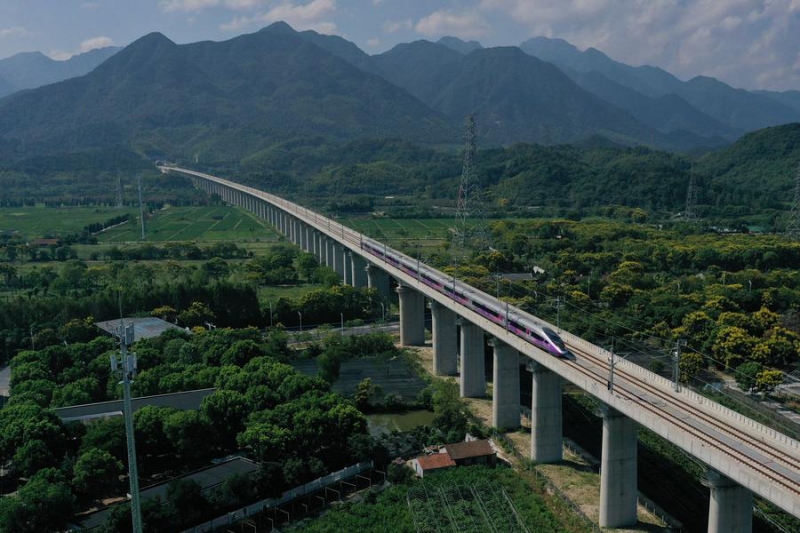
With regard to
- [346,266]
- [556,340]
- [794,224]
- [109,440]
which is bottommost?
[109,440]

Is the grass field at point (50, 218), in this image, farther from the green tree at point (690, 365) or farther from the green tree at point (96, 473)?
the green tree at point (690, 365)

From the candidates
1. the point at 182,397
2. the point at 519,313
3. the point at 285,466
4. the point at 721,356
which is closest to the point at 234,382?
the point at 182,397

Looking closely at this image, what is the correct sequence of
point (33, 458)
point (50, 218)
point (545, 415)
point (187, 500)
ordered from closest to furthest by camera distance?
point (187, 500) < point (33, 458) < point (545, 415) < point (50, 218)

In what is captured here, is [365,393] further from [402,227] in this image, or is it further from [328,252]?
[402,227]

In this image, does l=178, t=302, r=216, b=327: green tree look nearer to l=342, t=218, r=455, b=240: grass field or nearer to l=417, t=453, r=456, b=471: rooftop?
l=417, t=453, r=456, b=471: rooftop

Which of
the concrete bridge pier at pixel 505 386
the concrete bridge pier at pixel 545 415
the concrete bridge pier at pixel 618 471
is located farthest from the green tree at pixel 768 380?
the concrete bridge pier at pixel 618 471

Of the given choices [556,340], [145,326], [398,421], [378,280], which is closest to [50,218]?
[378,280]

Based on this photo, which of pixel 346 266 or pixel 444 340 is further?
pixel 346 266

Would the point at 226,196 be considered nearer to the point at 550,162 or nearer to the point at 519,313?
the point at 550,162
